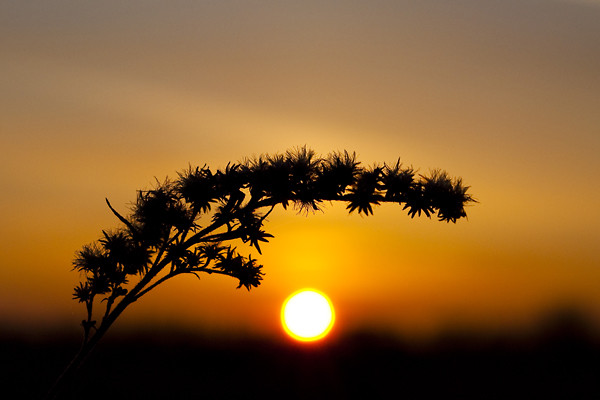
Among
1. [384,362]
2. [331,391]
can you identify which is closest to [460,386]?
[384,362]

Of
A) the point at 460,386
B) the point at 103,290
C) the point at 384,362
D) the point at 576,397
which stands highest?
the point at 384,362

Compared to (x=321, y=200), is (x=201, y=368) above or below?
above

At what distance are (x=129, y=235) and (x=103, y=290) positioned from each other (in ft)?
2.83

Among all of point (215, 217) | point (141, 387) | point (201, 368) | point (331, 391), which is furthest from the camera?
point (201, 368)

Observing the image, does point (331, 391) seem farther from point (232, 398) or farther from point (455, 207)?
point (455, 207)

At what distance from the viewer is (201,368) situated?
136 ft

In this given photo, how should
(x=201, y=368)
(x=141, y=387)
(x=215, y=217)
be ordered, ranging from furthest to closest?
(x=201, y=368) < (x=141, y=387) < (x=215, y=217)

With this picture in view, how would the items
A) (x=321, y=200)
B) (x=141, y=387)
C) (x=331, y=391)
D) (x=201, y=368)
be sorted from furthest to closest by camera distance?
(x=201, y=368) → (x=141, y=387) → (x=331, y=391) → (x=321, y=200)

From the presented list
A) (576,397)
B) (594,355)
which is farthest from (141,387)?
(594,355)

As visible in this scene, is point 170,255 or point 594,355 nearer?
point 170,255

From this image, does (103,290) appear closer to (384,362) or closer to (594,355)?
(384,362)

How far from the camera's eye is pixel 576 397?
98.4 ft

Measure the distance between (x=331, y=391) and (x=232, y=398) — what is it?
265 inches

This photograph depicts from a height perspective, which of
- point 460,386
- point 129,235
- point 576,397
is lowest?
point 129,235
